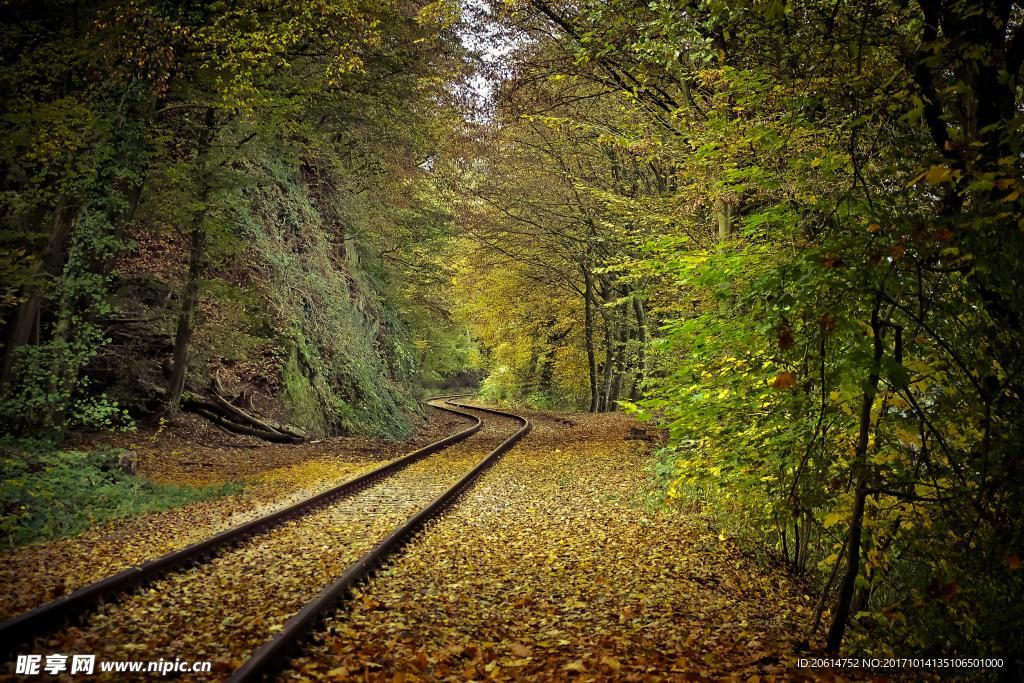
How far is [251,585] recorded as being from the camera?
573 centimetres

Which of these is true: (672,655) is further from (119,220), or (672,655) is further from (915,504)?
(119,220)

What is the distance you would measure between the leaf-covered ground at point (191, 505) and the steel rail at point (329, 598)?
213cm

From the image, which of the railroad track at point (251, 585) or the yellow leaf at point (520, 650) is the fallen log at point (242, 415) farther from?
the yellow leaf at point (520, 650)

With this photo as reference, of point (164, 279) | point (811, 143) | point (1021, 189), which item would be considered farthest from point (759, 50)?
point (164, 279)

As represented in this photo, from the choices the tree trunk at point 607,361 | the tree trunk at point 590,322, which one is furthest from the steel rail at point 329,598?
the tree trunk at point 607,361

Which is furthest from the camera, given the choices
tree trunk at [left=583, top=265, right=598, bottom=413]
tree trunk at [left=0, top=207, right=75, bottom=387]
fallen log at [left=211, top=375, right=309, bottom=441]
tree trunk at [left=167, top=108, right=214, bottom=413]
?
tree trunk at [left=583, top=265, right=598, bottom=413]

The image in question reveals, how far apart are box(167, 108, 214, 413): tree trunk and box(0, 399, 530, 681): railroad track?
6.03 metres

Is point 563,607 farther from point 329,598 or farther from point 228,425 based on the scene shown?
point 228,425

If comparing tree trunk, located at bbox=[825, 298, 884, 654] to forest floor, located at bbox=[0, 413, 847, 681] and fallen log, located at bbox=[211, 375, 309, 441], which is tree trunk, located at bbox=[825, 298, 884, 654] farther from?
fallen log, located at bbox=[211, 375, 309, 441]

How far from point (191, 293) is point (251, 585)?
927 cm

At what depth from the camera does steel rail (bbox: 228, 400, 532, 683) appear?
4031 mm

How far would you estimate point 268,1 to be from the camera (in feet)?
35.0

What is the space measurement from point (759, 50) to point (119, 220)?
10301 millimetres

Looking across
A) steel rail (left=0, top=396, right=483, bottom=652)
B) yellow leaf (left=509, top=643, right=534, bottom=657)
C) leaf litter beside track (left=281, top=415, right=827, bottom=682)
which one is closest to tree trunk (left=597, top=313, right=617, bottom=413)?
leaf litter beside track (left=281, top=415, right=827, bottom=682)
